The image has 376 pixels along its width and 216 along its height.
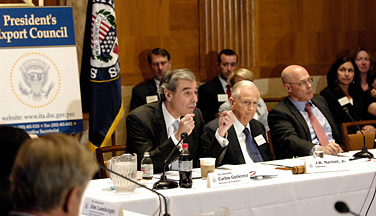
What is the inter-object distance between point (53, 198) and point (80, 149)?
15 cm

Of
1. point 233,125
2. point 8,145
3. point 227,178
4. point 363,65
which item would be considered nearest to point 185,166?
point 227,178

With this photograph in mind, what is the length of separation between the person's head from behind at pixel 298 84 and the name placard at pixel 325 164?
1.24 meters

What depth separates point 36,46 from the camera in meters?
4.85

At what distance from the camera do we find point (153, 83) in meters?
6.06

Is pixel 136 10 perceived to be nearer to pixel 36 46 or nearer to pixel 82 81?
pixel 82 81

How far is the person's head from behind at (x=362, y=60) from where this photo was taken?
6.74 m

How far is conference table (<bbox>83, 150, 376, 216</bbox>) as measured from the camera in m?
2.88

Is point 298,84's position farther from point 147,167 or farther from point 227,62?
point 147,167

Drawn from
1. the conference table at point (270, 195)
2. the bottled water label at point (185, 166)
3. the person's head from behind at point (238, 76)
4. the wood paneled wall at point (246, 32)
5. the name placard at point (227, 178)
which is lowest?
the conference table at point (270, 195)

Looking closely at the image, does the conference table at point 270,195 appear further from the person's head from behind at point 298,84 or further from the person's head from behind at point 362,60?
the person's head from behind at point 362,60

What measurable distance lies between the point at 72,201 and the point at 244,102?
2.81m

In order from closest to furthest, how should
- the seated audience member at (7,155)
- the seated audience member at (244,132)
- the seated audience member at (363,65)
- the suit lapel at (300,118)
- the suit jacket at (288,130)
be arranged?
the seated audience member at (7,155) < the seated audience member at (244,132) < the suit jacket at (288,130) < the suit lapel at (300,118) < the seated audience member at (363,65)

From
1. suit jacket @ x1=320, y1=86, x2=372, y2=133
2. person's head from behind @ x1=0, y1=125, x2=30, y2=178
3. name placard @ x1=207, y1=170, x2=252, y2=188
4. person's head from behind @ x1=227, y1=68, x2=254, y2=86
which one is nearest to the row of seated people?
name placard @ x1=207, y1=170, x2=252, y2=188

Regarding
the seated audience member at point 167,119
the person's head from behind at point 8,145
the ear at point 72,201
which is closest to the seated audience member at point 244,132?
the seated audience member at point 167,119
